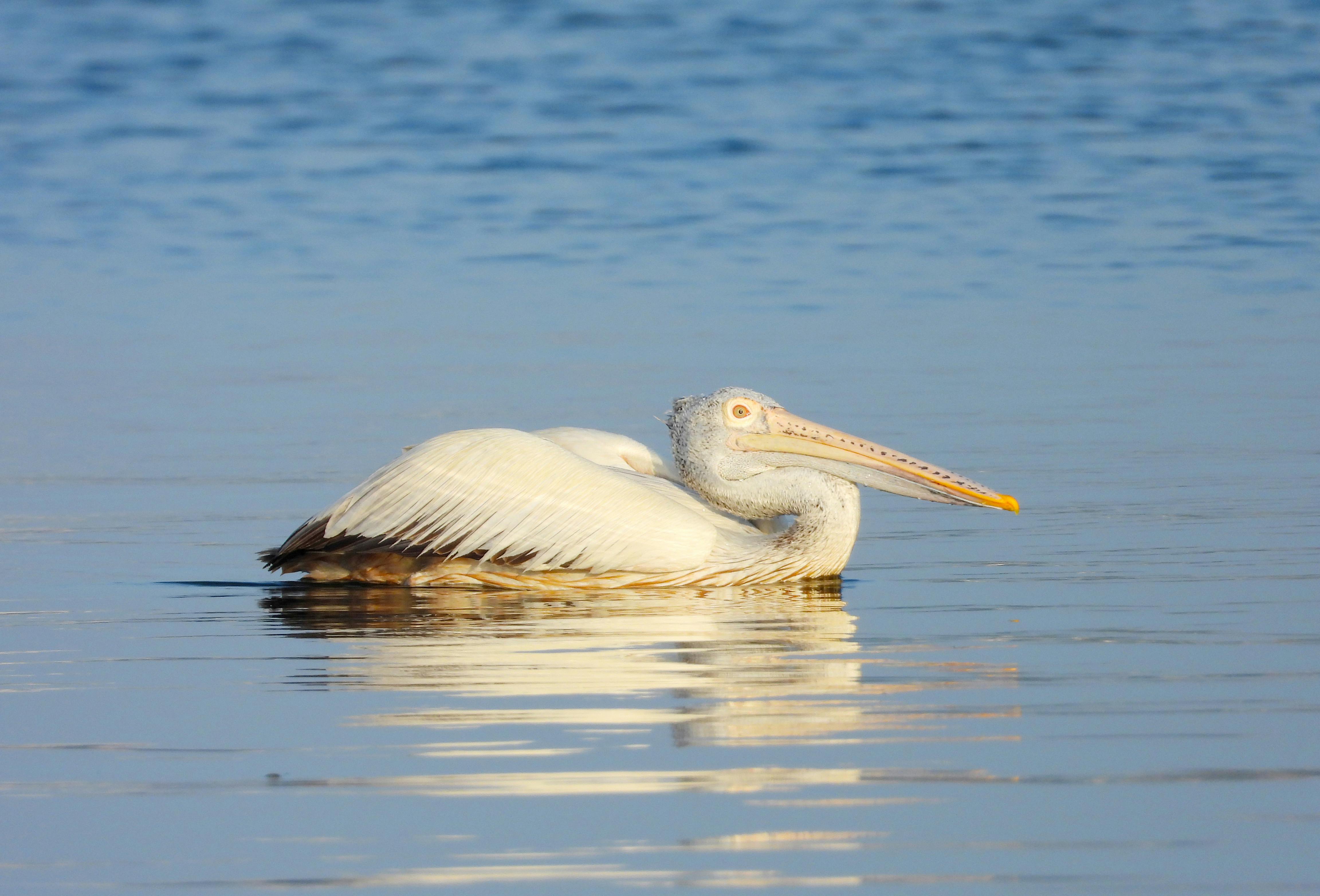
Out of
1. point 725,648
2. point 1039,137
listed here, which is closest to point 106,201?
point 1039,137

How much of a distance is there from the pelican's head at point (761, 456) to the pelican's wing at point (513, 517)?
1.16ft

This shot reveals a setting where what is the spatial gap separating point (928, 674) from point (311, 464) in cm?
349

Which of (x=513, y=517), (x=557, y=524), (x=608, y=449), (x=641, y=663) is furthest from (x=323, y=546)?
(x=641, y=663)

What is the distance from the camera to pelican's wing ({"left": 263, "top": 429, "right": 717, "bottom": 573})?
582 centimetres

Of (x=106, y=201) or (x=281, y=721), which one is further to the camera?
(x=106, y=201)

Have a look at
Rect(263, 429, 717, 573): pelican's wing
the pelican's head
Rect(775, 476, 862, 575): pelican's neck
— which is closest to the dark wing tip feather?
Rect(263, 429, 717, 573): pelican's wing

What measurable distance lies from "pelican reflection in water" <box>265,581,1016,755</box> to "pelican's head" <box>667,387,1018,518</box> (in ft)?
1.37

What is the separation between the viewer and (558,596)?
584 centimetres

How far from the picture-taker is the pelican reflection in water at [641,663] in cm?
400

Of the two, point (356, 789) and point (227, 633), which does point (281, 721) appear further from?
point (227, 633)

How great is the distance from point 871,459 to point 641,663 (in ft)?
5.61

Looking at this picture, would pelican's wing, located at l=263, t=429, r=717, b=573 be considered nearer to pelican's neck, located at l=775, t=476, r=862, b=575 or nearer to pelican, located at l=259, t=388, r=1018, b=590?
pelican, located at l=259, t=388, r=1018, b=590

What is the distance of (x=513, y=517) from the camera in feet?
19.2

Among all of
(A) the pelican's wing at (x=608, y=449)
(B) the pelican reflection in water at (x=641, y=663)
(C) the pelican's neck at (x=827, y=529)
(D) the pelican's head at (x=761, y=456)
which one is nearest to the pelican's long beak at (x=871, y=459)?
(D) the pelican's head at (x=761, y=456)
